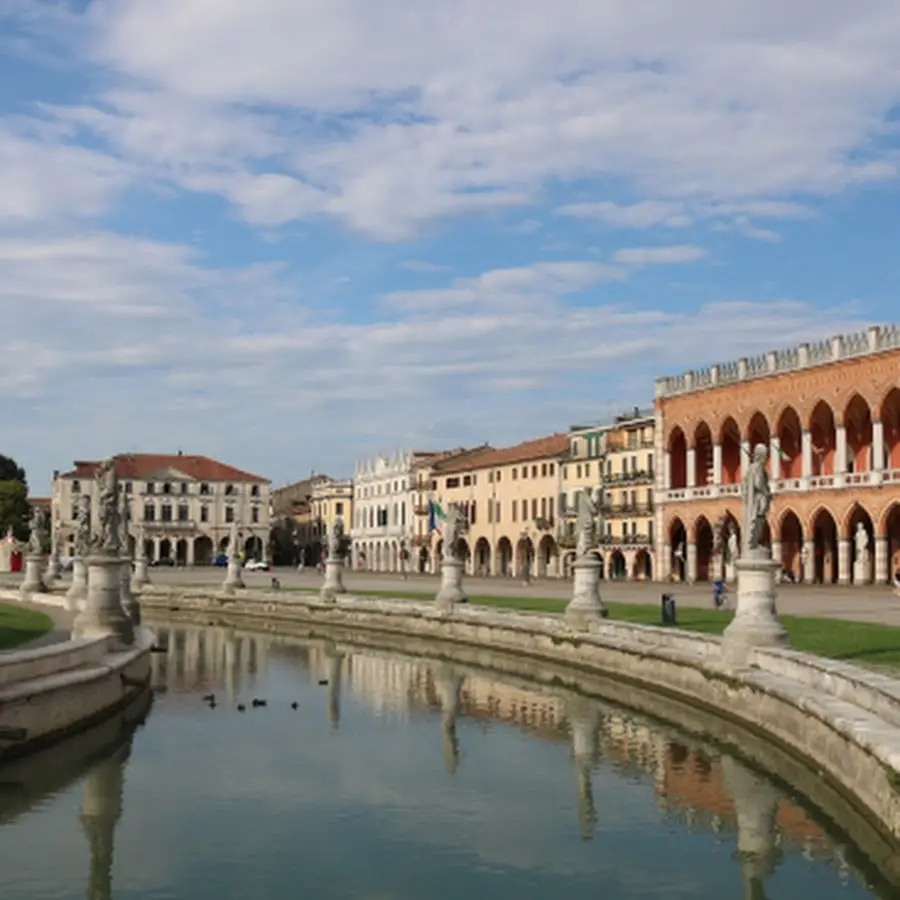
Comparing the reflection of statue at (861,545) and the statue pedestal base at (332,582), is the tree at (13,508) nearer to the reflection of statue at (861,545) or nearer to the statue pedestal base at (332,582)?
the statue pedestal base at (332,582)

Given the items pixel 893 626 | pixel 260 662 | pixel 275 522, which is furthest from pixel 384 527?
pixel 893 626

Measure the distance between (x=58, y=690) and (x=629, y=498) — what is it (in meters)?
67.4

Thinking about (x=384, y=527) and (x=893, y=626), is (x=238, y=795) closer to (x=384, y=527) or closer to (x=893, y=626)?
(x=893, y=626)

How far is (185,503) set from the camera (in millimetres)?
139250

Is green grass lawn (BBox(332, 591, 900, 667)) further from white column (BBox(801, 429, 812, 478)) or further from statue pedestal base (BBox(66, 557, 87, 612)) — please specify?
white column (BBox(801, 429, 812, 478))

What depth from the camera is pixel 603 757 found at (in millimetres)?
21516

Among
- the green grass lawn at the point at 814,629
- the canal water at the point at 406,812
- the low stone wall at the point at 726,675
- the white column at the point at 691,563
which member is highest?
the white column at the point at 691,563

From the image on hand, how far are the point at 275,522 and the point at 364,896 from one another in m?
141

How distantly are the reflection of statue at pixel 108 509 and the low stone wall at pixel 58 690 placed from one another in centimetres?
257

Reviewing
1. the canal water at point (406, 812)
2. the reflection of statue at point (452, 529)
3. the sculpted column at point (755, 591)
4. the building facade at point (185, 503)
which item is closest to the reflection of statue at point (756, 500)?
the sculpted column at point (755, 591)

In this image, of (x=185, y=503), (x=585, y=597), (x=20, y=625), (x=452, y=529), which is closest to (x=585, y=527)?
(x=585, y=597)

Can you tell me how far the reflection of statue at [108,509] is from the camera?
27.7 m

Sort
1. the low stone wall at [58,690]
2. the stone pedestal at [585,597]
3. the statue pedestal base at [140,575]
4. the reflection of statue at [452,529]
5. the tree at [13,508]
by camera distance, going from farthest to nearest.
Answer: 1. the tree at [13,508]
2. the statue pedestal base at [140,575]
3. the reflection of statue at [452,529]
4. the stone pedestal at [585,597]
5. the low stone wall at [58,690]

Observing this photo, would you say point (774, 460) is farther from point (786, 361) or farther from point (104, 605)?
point (104, 605)
